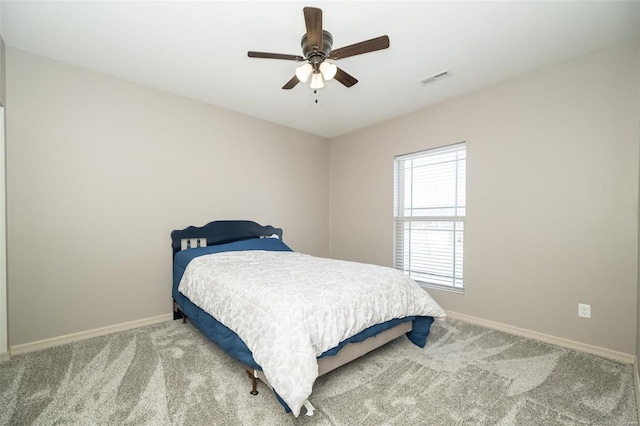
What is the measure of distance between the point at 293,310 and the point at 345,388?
0.71 meters

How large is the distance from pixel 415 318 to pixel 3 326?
332cm

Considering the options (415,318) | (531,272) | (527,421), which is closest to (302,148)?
(415,318)

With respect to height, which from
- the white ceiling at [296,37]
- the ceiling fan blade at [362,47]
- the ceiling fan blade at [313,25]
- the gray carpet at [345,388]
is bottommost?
the gray carpet at [345,388]

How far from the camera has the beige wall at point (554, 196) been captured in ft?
7.45

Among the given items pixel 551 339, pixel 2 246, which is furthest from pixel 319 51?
pixel 551 339

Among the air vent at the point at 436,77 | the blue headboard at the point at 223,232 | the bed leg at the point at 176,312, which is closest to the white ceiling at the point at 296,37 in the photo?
the air vent at the point at 436,77

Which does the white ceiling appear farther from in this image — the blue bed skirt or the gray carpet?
the gray carpet

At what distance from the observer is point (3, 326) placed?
223 cm

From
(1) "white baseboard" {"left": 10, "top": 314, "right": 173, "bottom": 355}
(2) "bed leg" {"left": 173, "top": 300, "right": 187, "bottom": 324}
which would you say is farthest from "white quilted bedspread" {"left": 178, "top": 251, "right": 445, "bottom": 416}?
(1) "white baseboard" {"left": 10, "top": 314, "right": 173, "bottom": 355}

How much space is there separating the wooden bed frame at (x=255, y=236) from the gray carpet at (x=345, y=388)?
14cm

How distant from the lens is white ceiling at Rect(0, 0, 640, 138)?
1.94m

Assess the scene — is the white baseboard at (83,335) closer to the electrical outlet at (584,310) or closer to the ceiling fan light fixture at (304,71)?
the ceiling fan light fixture at (304,71)

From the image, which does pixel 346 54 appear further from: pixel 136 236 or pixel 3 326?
pixel 3 326

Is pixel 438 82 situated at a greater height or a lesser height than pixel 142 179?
greater
